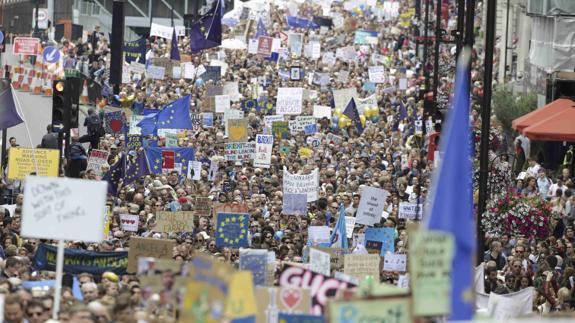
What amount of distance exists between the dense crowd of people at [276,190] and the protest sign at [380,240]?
16cm

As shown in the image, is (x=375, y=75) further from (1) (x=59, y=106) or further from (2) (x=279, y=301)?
(2) (x=279, y=301)

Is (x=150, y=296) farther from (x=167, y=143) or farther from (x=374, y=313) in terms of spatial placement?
(x=167, y=143)

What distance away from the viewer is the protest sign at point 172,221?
22.3m

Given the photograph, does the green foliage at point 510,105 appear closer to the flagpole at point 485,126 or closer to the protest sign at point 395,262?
the flagpole at point 485,126

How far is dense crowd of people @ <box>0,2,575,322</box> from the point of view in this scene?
16453mm

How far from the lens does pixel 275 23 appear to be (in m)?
76.5

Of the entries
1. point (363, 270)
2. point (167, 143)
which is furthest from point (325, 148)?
point (363, 270)

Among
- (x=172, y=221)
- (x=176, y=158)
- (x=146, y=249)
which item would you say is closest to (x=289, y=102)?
(x=176, y=158)

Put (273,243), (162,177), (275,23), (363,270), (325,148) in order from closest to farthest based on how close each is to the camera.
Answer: (363,270) < (273,243) < (162,177) < (325,148) < (275,23)

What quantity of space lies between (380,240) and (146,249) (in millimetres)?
4209

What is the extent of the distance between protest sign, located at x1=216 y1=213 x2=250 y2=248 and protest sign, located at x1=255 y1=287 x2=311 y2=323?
717 centimetres

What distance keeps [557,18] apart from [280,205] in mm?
13947

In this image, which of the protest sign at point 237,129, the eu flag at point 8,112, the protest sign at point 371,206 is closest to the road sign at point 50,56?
the protest sign at point 237,129

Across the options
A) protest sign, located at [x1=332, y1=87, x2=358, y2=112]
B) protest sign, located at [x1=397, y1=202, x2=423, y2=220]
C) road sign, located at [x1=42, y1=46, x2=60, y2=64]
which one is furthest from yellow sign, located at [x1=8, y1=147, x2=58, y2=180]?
road sign, located at [x1=42, y1=46, x2=60, y2=64]
